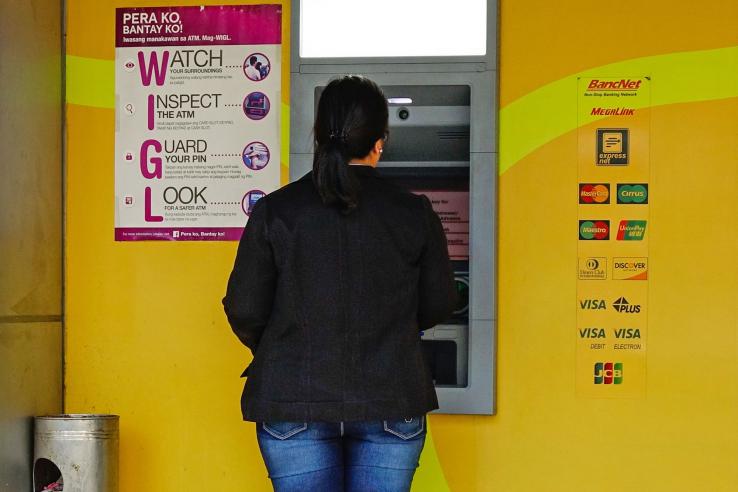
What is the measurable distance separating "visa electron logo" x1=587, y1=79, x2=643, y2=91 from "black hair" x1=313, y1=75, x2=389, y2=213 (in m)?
1.10

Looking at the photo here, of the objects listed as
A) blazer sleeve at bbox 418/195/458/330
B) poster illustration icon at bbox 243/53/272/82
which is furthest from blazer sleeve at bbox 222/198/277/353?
poster illustration icon at bbox 243/53/272/82

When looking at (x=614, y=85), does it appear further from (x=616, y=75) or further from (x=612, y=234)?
(x=612, y=234)

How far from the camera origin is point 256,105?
3254 millimetres

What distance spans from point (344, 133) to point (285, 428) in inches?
27.5

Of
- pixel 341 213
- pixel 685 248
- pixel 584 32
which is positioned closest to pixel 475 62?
pixel 584 32

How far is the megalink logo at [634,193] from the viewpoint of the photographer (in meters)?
3.11

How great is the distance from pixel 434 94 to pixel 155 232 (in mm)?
1061

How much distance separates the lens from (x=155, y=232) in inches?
130

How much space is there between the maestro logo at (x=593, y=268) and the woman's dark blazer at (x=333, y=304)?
38.9 inches

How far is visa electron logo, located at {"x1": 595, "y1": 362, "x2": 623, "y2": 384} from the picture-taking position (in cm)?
310

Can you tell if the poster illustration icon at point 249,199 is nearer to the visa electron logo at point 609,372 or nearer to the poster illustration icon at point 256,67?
the poster illustration icon at point 256,67

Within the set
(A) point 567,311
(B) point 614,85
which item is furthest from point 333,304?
(B) point 614,85

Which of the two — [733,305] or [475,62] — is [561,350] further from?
[475,62]

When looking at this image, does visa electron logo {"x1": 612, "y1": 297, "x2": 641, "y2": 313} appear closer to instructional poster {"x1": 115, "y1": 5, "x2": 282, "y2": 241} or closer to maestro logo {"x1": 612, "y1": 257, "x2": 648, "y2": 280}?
maestro logo {"x1": 612, "y1": 257, "x2": 648, "y2": 280}
